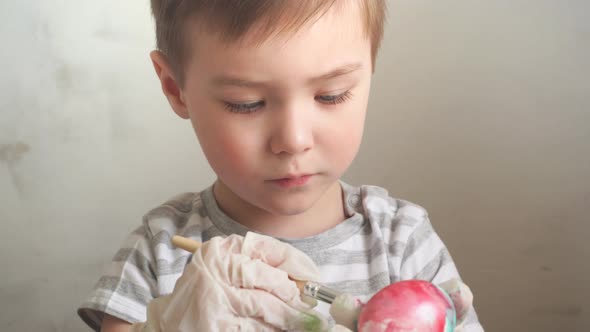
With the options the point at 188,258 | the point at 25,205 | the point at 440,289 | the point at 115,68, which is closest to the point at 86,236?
the point at 25,205

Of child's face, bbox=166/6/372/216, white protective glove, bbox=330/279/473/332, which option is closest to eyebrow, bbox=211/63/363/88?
child's face, bbox=166/6/372/216

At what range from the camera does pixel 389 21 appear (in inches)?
45.4

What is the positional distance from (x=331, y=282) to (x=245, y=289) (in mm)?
228

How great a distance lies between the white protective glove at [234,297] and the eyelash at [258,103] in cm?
14

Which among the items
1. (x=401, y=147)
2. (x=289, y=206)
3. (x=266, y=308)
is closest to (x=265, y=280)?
(x=266, y=308)

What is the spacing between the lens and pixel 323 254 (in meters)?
0.88

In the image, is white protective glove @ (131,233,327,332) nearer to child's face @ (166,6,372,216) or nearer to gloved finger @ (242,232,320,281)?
gloved finger @ (242,232,320,281)

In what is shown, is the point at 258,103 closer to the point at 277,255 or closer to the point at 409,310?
the point at 277,255

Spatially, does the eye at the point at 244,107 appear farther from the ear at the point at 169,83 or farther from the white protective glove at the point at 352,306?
the white protective glove at the point at 352,306

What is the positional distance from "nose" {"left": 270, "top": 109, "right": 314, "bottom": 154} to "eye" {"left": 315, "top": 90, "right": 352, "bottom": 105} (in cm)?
3

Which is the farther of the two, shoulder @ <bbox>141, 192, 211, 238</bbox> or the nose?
shoulder @ <bbox>141, 192, 211, 238</bbox>

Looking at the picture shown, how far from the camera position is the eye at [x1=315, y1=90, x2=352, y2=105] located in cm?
73

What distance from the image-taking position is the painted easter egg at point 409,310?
22.0 inches

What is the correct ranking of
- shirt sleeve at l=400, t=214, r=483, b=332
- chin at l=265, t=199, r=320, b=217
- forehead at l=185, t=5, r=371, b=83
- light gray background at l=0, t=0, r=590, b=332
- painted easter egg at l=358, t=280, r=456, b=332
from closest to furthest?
painted easter egg at l=358, t=280, r=456, b=332, forehead at l=185, t=5, r=371, b=83, chin at l=265, t=199, r=320, b=217, shirt sleeve at l=400, t=214, r=483, b=332, light gray background at l=0, t=0, r=590, b=332
